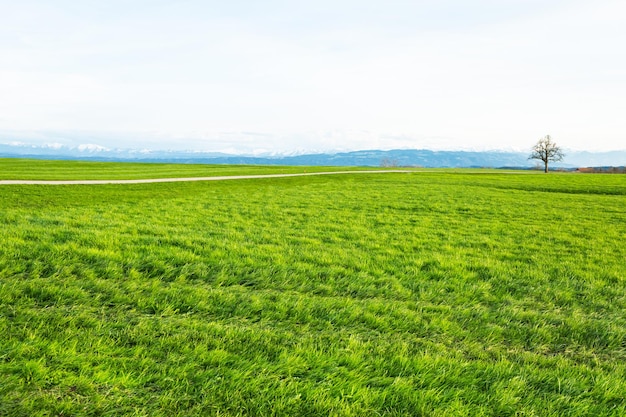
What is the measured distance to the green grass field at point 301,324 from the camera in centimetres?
378

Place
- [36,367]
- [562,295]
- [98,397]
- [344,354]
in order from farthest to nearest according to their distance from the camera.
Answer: [562,295]
[344,354]
[36,367]
[98,397]

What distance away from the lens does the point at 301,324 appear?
571 cm

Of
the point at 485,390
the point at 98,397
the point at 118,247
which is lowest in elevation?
the point at 485,390

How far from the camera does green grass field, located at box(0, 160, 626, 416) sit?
3.78 m

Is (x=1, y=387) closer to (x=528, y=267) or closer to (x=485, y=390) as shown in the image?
(x=485, y=390)

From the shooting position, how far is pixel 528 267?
31.2ft

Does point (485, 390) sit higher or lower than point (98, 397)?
lower

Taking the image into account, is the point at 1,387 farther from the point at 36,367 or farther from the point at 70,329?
the point at 70,329

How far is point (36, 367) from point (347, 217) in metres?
13.6

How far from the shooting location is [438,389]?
4.03 metres

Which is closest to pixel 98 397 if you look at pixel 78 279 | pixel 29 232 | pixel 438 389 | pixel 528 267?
pixel 438 389

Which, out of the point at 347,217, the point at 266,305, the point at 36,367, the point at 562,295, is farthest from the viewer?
the point at 347,217

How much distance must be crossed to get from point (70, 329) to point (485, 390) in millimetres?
5068

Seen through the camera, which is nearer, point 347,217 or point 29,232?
point 29,232
